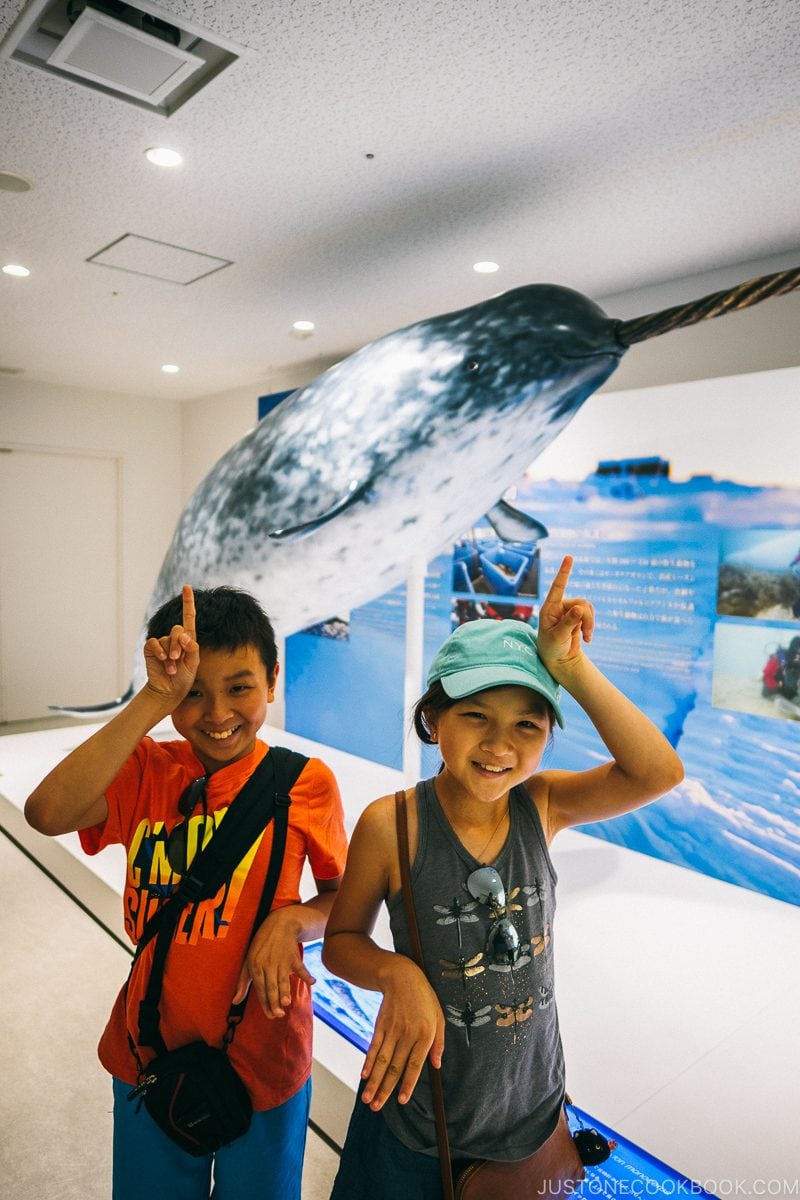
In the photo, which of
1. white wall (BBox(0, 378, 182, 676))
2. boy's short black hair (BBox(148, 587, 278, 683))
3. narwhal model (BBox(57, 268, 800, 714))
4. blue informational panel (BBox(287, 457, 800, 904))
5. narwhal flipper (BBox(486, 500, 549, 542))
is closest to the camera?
boy's short black hair (BBox(148, 587, 278, 683))

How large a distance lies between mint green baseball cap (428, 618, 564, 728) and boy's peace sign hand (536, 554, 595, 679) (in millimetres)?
19

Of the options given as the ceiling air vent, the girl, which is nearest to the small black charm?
the girl

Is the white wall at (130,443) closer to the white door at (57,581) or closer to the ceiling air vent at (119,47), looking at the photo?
the white door at (57,581)

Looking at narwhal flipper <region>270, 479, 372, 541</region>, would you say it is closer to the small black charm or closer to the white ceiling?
the white ceiling

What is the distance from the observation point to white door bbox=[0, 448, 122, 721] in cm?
582

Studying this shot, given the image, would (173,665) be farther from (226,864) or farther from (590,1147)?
(590,1147)

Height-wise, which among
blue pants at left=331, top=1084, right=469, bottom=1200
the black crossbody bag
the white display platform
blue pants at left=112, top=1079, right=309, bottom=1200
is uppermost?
the black crossbody bag

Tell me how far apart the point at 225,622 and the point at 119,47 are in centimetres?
135

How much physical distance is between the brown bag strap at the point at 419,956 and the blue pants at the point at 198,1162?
0.30m

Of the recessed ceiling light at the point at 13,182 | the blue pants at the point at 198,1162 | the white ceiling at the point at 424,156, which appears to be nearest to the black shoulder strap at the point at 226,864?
the blue pants at the point at 198,1162

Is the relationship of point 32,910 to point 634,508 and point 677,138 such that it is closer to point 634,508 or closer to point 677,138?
point 634,508

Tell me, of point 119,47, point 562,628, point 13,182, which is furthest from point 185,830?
point 13,182

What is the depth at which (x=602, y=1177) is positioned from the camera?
1.61 metres

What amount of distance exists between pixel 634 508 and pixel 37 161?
2.52 m
